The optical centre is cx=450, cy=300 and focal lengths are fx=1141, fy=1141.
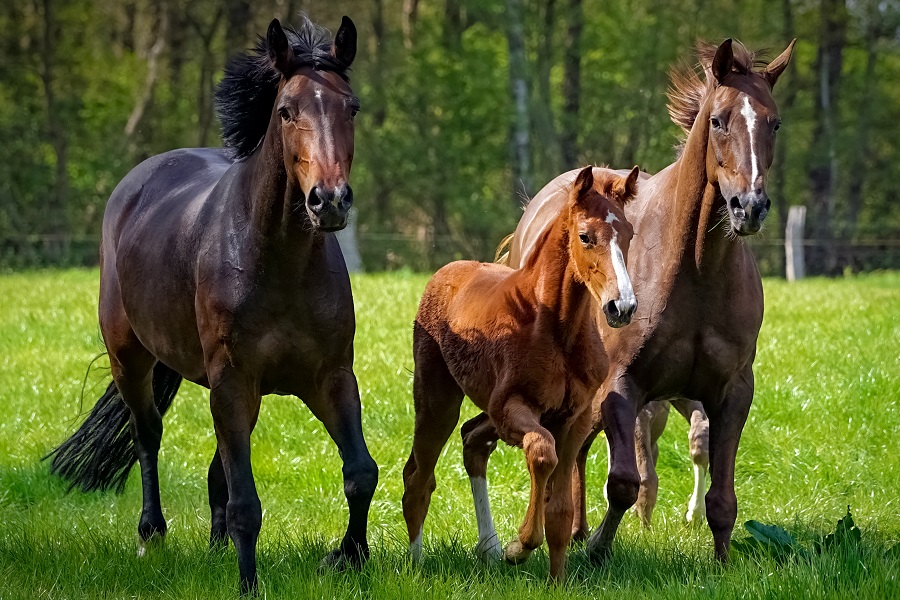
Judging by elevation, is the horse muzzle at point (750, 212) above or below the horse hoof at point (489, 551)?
above

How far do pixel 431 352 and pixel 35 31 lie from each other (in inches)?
946

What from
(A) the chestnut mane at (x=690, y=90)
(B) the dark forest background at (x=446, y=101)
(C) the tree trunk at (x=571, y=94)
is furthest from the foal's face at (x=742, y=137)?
(C) the tree trunk at (x=571, y=94)

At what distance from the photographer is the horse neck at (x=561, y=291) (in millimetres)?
4680

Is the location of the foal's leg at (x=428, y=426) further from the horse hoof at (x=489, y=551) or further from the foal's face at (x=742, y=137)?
the foal's face at (x=742, y=137)

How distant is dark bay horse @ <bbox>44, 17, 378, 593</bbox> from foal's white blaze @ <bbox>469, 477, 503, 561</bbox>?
0.54m

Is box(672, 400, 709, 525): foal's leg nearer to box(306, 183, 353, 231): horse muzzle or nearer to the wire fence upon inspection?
box(306, 183, 353, 231): horse muzzle

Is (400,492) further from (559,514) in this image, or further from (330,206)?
(330,206)

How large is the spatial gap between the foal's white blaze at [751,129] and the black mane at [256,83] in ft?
5.54

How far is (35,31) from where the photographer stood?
1042 inches

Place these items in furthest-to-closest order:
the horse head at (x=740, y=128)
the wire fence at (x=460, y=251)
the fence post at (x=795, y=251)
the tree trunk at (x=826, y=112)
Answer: the tree trunk at (x=826, y=112)
the wire fence at (x=460, y=251)
the fence post at (x=795, y=251)
the horse head at (x=740, y=128)

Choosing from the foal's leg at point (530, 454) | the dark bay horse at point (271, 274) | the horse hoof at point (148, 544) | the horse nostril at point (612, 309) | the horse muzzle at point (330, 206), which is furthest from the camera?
the horse hoof at point (148, 544)

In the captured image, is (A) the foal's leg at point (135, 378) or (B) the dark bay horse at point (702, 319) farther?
(A) the foal's leg at point (135, 378)

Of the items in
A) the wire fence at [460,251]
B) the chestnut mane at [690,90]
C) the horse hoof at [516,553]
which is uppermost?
the chestnut mane at [690,90]

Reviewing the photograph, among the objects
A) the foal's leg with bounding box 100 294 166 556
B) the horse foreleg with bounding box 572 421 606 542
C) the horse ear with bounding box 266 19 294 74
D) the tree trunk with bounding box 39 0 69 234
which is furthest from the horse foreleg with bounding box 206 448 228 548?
the tree trunk with bounding box 39 0 69 234
